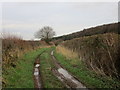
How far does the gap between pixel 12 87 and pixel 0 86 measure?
2.00 feet

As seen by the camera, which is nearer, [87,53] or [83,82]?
[83,82]

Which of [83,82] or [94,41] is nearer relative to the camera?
[83,82]

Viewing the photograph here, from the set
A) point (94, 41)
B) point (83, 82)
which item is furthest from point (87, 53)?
point (83, 82)

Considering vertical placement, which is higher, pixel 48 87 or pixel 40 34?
pixel 40 34

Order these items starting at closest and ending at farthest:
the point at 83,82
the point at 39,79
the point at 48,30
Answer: the point at 83,82
the point at 39,79
the point at 48,30

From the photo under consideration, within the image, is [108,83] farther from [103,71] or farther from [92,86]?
[103,71]

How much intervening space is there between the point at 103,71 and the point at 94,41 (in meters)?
5.68

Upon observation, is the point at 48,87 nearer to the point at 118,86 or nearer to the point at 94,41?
the point at 118,86

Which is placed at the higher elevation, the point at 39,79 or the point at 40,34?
the point at 40,34

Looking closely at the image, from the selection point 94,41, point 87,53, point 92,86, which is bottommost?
point 92,86

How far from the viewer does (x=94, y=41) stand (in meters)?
17.2

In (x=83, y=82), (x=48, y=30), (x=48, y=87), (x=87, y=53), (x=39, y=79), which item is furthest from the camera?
(x=48, y=30)

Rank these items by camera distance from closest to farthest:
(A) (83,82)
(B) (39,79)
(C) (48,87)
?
(C) (48,87) → (A) (83,82) → (B) (39,79)

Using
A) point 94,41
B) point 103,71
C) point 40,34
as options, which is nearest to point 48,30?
point 40,34
